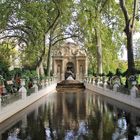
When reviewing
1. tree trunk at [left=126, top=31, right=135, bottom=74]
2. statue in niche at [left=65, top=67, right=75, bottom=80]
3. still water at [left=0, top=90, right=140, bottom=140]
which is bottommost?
still water at [left=0, top=90, right=140, bottom=140]

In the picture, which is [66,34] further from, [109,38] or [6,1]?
[6,1]

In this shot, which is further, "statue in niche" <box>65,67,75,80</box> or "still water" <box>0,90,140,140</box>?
"statue in niche" <box>65,67,75,80</box>

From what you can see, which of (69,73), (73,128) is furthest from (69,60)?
(73,128)

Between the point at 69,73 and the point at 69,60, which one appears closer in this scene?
the point at 69,73

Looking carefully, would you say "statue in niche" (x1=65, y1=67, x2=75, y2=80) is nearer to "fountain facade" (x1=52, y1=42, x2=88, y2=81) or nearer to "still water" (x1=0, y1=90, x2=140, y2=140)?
"fountain facade" (x1=52, y1=42, x2=88, y2=81)

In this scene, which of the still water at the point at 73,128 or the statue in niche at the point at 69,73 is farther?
the statue in niche at the point at 69,73

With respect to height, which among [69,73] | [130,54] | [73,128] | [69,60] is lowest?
[73,128]

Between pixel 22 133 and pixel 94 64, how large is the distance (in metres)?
41.4

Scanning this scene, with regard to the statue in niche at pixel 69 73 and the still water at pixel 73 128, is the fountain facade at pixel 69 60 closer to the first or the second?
the statue in niche at pixel 69 73

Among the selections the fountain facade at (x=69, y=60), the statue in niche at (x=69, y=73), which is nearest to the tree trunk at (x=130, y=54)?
the statue in niche at (x=69, y=73)

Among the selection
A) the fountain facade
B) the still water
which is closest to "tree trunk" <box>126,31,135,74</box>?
the still water

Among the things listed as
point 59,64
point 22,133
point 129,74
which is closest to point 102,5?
point 129,74

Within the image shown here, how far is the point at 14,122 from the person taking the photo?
15742mm

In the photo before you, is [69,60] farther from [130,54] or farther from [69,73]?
[130,54]
